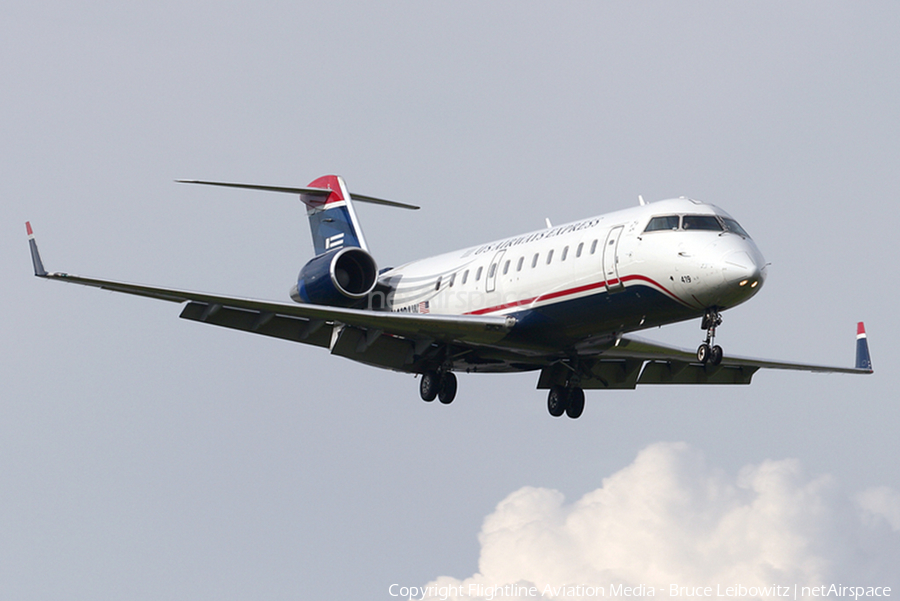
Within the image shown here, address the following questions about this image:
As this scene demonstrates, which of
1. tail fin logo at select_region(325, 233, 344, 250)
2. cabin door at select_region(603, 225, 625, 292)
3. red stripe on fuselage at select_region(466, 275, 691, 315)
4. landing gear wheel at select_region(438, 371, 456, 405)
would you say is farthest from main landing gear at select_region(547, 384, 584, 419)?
tail fin logo at select_region(325, 233, 344, 250)

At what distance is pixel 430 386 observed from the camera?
29.0 m

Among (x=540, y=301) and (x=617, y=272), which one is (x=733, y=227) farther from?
(x=540, y=301)

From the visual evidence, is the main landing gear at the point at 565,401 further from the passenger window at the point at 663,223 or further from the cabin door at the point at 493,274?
the passenger window at the point at 663,223

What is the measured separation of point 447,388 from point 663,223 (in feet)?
21.8

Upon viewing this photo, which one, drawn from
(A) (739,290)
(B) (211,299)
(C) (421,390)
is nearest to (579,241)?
(A) (739,290)

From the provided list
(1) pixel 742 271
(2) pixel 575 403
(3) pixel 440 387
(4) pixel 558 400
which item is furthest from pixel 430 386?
(1) pixel 742 271

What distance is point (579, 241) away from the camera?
25875 millimetres

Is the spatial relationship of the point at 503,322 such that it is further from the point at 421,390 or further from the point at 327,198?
the point at 327,198

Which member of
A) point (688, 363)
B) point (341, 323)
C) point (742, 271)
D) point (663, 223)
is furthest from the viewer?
point (688, 363)

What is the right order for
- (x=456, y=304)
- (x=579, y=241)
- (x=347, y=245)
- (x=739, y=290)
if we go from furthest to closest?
(x=347, y=245) < (x=456, y=304) < (x=579, y=241) < (x=739, y=290)

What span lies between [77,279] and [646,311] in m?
10.4

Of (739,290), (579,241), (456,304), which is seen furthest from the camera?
(456,304)

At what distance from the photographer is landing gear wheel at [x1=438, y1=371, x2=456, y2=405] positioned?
2895cm

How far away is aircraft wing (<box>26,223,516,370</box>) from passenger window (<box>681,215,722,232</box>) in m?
4.01
